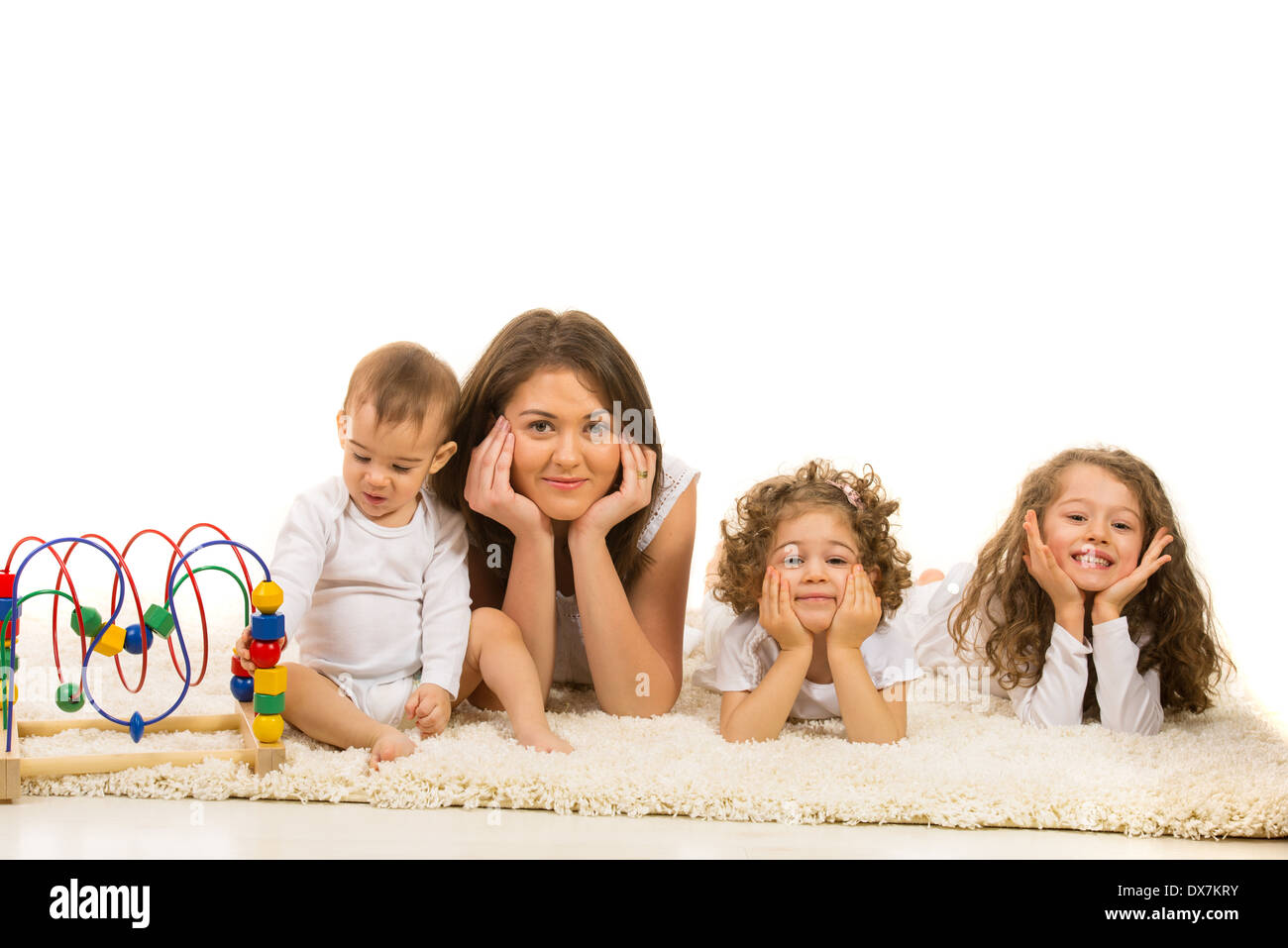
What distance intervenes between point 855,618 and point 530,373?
0.67m

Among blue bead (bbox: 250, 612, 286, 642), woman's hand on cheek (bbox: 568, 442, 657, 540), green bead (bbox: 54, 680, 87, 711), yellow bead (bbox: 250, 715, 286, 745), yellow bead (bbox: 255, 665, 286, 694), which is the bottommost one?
yellow bead (bbox: 250, 715, 286, 745)

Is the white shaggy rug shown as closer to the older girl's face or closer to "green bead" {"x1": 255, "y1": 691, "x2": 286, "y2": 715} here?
"green bead" {"x1": 255, "y1": 691, "x2": 286, "y2": 715}

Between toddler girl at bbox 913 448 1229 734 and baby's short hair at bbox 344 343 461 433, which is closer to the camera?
baby's short hair at bbox 344 343 461 433

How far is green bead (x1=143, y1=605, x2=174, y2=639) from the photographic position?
167 cm

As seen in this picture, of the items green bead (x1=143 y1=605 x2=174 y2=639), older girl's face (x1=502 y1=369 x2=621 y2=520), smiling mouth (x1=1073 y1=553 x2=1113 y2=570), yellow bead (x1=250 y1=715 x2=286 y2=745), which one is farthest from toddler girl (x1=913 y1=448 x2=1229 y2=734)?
green bead (x1=143 y1=605 x2=174 y2=639)

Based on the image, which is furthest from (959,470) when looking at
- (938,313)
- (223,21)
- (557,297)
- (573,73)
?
(223,21)

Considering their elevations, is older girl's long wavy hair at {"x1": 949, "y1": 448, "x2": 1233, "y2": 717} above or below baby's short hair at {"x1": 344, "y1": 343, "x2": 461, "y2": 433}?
below

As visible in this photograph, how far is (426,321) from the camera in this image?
2426 millimetres

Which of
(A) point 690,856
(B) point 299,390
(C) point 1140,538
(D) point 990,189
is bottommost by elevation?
(A) point 690,856

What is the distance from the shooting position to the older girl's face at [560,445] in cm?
194

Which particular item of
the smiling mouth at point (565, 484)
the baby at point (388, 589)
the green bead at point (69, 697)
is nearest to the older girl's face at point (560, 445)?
the smiling mouth at point (565, 484)

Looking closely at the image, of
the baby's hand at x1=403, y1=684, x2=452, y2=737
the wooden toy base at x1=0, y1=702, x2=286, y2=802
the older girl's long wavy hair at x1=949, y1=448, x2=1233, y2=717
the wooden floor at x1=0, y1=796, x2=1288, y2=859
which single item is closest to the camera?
the wooden floor at x1=0, y1=796, x2=1288, y2=859

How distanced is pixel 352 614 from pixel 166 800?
419 mm

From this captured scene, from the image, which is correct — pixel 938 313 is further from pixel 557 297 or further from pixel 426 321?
pixel 426 321
